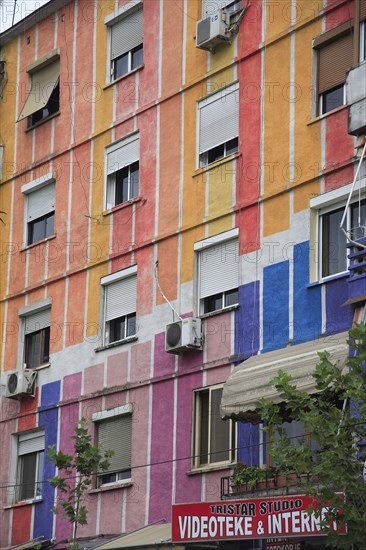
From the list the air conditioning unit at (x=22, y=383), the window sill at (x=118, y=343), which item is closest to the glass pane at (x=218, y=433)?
the window sill at (x=118, y=343)

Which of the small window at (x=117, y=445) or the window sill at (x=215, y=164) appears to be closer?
the window sill at (x=215, y=164)

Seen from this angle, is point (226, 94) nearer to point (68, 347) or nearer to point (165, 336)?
point (165, 336)

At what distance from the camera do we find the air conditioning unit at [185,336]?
82.2 feet

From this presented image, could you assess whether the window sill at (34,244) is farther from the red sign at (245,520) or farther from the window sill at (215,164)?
the red sign at (245,520)

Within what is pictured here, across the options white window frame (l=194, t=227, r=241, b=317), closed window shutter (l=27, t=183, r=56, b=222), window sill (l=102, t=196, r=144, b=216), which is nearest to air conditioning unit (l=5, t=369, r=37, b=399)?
closed window shutter (l=27, t=183, r=56, b=222)

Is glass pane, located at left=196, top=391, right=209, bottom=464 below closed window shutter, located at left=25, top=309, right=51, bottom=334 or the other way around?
below

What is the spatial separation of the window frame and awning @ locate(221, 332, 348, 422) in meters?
1.25

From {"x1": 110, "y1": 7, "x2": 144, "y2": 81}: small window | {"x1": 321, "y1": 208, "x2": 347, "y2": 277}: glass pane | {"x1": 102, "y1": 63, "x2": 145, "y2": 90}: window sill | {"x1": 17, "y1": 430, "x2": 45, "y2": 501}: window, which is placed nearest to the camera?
{"x1": 321, "y1": 208, "x2": 347, "y2": 277}: glass pane

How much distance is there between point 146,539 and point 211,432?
2399 millimetres

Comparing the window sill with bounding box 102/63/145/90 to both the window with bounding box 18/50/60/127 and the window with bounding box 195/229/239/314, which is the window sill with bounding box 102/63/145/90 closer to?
the window with bounding box 18/50/60/127

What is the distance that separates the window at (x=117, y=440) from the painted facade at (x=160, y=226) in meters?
0.27

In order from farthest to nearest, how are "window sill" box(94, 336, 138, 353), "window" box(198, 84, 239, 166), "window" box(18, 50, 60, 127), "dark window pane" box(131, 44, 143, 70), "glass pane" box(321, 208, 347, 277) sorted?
"window" box(18, 50, 60, 127)
"dark window pane" box(131, 44, 143, 70)
"window sill" box(94, 336, 138, 353)
"window" box(198, 84, 239, 166)
"glass pane" box(321, 208, 347, 277)

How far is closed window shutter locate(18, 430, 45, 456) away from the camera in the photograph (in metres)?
29.1

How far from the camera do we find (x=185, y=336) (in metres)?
25.1
